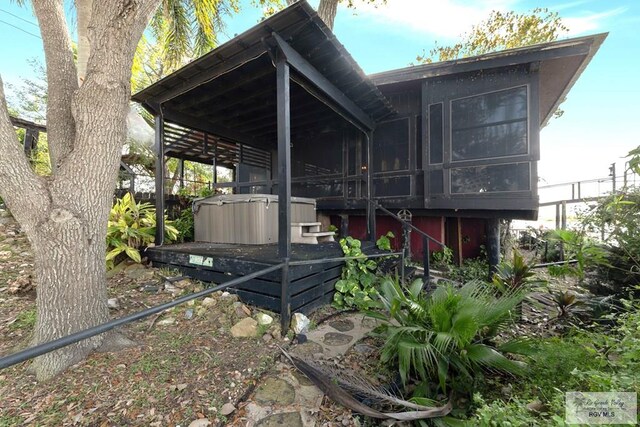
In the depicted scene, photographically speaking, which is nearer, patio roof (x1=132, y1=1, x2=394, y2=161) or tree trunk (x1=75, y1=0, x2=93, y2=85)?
patio roof (x1=132, y1=1, x2=394, y2=161)

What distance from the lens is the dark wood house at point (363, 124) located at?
287cm

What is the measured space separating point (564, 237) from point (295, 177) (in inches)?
215

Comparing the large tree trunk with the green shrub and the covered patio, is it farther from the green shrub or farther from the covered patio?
the green shrub

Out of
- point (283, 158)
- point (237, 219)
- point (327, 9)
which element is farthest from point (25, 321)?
point (327, 9)

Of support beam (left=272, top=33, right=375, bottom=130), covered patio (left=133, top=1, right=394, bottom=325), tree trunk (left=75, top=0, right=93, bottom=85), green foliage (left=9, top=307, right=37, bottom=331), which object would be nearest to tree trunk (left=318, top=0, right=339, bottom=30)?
covered patio (left=133, top=1, right=394, bottom=325)

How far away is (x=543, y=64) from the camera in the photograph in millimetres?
4422

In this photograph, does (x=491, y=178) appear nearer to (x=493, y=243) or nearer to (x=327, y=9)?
(x=493, y=243)

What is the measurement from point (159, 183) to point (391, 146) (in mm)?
4651

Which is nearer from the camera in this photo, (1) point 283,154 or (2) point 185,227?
(1) point 283,154

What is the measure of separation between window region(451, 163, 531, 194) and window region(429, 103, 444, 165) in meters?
0.44

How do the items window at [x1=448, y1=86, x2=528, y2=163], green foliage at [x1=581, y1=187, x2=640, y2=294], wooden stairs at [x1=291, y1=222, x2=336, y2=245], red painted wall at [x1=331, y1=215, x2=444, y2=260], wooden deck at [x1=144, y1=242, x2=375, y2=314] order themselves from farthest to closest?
red painted wall at [x1=331, y1=215, x2=444, y2=260] → window at [x1=448, y1=86, x2=528, y2=163] → wooden stairs at [x1=291, y1=222, x2=336, y2=245] → wooden deck at [x1=144, y1=242, x2=375, y2=314] → green foliage at [x1=581, y1=187, x2=640, y2=294]

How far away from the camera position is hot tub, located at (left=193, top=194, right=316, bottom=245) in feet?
13.0

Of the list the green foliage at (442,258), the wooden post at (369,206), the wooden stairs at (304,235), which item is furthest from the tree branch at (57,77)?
the green foliage at (442,258)

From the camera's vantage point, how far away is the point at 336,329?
2.67m
